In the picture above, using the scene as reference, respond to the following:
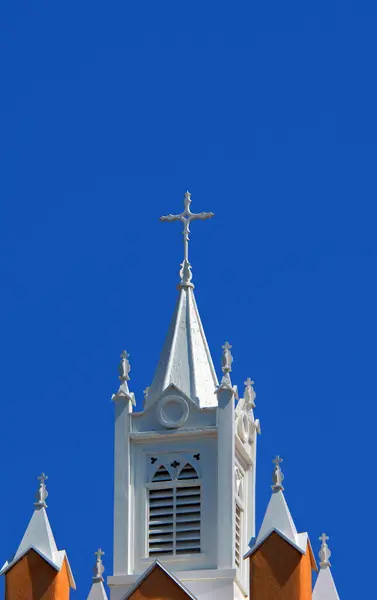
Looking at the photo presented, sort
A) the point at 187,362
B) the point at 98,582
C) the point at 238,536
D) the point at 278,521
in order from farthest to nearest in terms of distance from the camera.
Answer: the point at 187,362 < the point at 238,536 < the point at 98,582 < the point at 278,521

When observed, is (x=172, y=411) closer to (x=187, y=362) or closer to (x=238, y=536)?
(x=187, y=362)

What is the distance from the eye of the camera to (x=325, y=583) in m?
65.2

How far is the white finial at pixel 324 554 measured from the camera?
65750mm

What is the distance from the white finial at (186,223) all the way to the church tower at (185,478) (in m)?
1.58

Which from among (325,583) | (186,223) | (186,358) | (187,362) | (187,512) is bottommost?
(325,583)

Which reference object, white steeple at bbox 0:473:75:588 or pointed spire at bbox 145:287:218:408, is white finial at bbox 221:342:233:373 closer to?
pointed spire at bbox 145:287:218:408

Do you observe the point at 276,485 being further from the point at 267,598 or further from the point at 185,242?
the point at 185,242

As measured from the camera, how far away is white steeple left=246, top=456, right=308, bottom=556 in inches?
2522

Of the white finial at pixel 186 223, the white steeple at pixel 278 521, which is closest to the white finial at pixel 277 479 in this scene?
the white steeple at pixel 278 521

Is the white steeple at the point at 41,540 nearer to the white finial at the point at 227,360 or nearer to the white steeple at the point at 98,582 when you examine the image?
the white steeple at the point at 98,582

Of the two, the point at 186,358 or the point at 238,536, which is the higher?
the point at 186,358

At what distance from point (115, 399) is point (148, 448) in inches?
50.6

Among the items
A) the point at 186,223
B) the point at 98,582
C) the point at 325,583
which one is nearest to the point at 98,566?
the point at 98,582

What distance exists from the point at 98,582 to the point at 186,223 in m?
8.67
